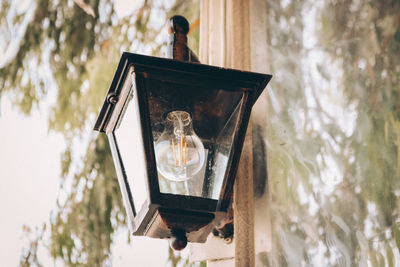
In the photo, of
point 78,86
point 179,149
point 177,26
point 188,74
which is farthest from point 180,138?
point 78,86

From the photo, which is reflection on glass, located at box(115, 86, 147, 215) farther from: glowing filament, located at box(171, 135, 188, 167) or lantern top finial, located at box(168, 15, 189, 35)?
lantern top finial, located at box(168, 15, 189, 35)

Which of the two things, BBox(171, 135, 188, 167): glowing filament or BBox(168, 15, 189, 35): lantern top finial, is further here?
BBox(168, 15, 189, 35): lantern top finial

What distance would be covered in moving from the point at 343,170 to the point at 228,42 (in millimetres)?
773

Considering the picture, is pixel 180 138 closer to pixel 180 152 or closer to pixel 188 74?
pixel 180 152

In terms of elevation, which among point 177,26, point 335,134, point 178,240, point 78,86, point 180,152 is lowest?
point 178,240

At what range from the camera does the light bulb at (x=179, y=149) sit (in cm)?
158

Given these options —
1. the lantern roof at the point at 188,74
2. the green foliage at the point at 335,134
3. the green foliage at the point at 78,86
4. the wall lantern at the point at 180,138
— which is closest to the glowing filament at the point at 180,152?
the wall lantern at the point at 180,138

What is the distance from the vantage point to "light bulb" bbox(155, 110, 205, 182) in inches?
62.2

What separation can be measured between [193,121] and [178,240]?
33 cm

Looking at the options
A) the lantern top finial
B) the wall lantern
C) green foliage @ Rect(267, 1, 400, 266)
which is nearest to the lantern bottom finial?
the wall lantern

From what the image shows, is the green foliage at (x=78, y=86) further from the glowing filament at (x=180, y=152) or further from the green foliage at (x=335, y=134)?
the glowing filament at (x=180, y=152)

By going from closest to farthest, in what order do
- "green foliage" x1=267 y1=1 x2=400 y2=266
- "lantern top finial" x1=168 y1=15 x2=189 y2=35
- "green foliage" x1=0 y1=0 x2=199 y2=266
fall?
"green foliage" x1=267 y1=1 x2=400 y2=266, "lantern top finial" x1=168 y1=15 x2=189 y2=35, "green foliage" x1=0 y1=0 x2=199 y2=266

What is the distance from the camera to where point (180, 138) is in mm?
1622

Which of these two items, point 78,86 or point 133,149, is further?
point 78,86
